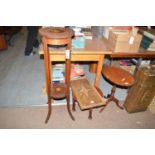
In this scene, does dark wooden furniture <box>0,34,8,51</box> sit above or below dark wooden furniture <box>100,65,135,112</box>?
below

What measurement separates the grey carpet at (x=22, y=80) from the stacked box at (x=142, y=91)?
13.5 inches

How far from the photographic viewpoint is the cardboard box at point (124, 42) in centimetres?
180

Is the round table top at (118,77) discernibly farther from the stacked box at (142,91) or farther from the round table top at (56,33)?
the round table top at (56,33)

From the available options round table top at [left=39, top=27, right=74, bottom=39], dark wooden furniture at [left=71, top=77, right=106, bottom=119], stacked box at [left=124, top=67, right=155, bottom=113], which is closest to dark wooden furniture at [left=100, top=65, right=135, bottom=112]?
stacked box at [left=124, top=67, right=155, bottom=113]

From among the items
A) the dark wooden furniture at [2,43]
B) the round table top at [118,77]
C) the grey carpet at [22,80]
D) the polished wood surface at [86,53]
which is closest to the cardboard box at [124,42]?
the polished wood surface at [86,53]

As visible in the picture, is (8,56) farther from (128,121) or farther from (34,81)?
(128,121)

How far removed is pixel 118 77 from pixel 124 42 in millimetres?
439

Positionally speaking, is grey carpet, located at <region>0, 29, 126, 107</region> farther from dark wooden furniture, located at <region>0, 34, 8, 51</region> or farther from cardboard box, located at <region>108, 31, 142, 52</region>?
cardboard box, located at <region>108, 31, 142, 52</region>

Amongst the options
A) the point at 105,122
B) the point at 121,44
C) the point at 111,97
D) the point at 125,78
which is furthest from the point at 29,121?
the point at 121,44

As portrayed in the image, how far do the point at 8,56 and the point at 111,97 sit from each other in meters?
2.42

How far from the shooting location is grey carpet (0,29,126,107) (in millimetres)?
2227

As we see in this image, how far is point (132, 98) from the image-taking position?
2.02 m

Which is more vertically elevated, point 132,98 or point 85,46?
point 85,46

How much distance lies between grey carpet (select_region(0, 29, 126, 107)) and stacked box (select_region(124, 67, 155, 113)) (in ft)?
1.13
